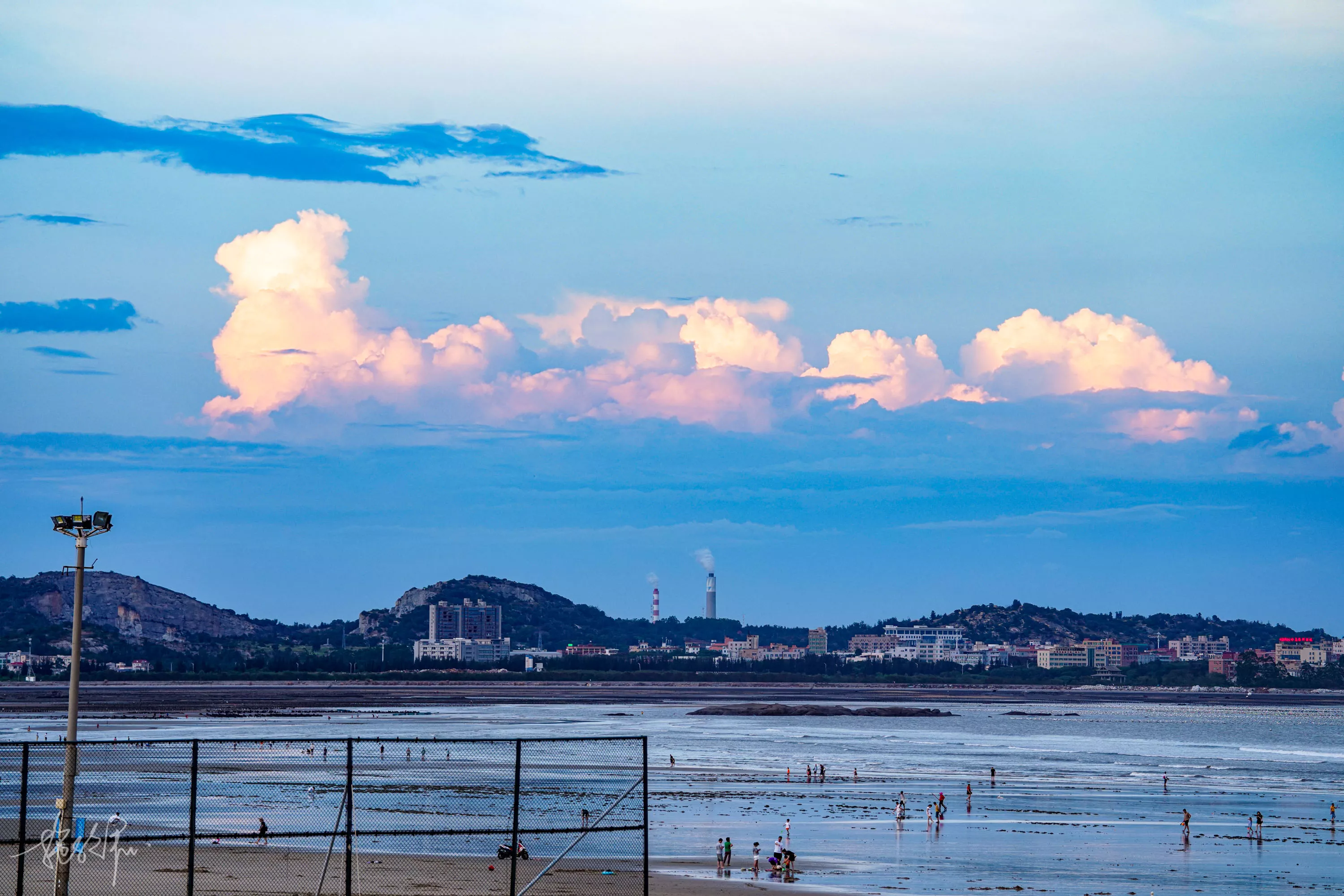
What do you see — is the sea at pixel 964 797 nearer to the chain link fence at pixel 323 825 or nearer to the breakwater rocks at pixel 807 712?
the chain link fence at pixel 323 825

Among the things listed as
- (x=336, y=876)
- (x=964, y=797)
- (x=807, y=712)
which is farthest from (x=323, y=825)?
(x=807, y=712)

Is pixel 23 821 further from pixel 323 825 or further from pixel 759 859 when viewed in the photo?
pixel 323 825

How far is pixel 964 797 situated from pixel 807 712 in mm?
110286

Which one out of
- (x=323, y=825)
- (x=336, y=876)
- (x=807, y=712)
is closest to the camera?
(x=336, y=876)

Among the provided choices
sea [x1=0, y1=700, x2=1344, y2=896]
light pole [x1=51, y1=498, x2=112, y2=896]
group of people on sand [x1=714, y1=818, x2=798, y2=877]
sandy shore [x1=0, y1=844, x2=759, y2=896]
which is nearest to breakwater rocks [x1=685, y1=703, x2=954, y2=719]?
sea [x1=0, y1=700, x2=1344, y2=896]

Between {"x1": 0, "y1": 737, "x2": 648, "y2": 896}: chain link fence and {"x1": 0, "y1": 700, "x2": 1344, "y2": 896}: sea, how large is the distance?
2645 mm

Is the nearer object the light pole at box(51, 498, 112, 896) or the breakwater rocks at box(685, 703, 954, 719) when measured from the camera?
the light pole at box(51, 498, 112, 896)

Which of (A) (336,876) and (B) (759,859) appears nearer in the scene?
(A) (336,876)

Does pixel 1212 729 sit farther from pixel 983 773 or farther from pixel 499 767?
pixel 499 767

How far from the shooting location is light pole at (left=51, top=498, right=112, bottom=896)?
76.9 feet

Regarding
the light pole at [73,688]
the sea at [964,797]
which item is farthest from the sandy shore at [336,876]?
the light pole at [73,688]

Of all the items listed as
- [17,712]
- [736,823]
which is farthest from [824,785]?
[17,712]

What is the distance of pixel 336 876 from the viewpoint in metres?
37.1

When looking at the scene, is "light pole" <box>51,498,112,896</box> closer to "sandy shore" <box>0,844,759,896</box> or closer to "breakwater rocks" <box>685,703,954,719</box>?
"sandy shore" <box>0,844,759,896</box>
